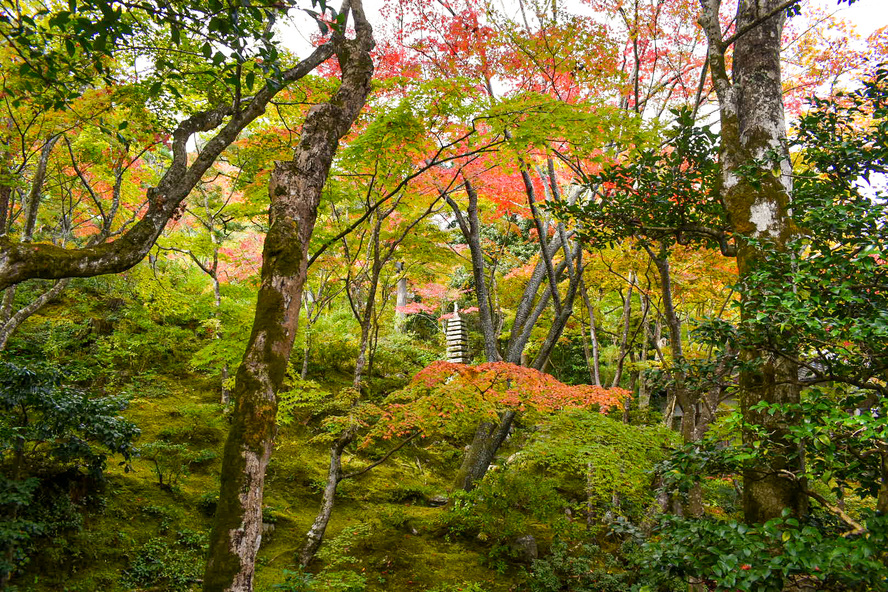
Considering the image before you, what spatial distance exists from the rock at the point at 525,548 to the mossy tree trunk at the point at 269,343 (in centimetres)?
543

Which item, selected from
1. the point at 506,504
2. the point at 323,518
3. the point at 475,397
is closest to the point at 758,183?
the point at 475,397

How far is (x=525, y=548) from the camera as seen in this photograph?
22.9 ft

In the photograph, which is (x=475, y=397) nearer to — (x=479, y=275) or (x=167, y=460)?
(x=479, y=275)

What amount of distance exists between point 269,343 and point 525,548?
5.96 m

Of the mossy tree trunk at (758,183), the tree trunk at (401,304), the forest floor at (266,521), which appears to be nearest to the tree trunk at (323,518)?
the forest floor at (266,521)

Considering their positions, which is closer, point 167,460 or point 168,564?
point 168,564

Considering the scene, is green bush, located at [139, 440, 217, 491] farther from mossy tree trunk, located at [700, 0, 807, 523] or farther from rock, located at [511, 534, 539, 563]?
mossy tree trunk, located at [700, 0, 807, 523]

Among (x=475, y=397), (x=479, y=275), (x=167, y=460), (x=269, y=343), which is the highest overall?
(x=479, y=275)

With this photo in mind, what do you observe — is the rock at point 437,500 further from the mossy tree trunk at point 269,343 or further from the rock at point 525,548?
the mossy tree trunk at point 269,343

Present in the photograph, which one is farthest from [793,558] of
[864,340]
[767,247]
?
[767,247]

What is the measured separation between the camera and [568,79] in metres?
7.61

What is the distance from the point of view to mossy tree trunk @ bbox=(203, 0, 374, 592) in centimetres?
251

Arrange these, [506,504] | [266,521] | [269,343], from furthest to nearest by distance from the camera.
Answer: [266,521], [506,504], [269,343]

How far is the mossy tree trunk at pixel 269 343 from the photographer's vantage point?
2512mm
